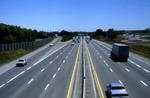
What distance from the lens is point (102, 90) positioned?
2897 centimetres

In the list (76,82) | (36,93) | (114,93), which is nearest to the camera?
(114,93)

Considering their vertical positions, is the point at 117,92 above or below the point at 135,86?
above

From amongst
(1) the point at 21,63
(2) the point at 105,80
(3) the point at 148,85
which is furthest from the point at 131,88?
(1) the point at 21,63

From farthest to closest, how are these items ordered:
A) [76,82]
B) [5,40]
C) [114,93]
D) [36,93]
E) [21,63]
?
[5,40], [21,63], [76,82], [36,93], [114,93]

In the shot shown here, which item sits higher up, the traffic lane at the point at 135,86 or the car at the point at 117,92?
the car at the point at 117,92

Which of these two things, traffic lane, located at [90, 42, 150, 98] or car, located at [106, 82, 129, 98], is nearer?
car, located at [106, 82, 129, 98]

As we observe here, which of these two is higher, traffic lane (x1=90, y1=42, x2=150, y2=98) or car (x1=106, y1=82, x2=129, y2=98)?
car (x1=106, y1=82, x2=129, y2=98)

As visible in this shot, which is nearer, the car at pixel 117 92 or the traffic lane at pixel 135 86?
the car at pixel 117 92

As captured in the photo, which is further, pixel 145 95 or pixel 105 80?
pixel 105 80

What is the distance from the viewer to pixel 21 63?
181 feet

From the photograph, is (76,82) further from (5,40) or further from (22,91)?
(5,40)

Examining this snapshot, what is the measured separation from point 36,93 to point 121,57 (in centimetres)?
3512

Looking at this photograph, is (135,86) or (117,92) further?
(135,86)

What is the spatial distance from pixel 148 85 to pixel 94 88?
6365mm
